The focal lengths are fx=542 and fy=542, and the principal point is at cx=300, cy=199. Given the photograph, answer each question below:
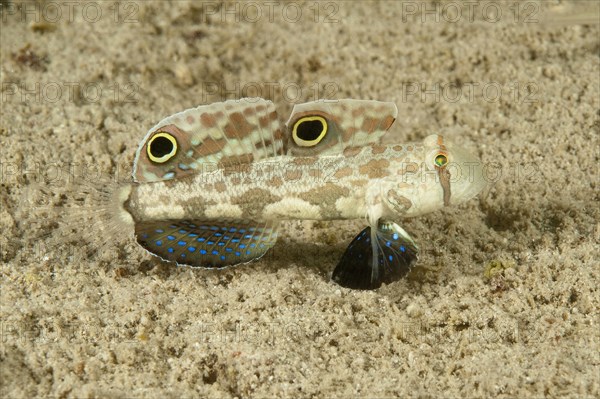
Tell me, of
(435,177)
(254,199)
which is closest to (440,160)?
(435,177)

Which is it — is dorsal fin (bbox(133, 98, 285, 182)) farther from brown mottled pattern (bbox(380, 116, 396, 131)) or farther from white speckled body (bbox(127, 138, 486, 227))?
brown mottled pattern (bbox(380, 116, 396, 131))

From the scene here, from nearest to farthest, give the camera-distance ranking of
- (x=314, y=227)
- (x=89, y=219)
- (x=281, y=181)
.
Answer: (x=281, y=181) < (x=89, y=219) < (x=314, y=227)

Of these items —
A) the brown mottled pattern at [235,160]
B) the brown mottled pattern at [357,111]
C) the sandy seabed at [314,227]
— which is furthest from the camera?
the brown mottled pattern at [235,160]

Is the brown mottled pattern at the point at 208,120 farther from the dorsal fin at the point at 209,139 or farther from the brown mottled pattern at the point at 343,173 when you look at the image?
the brown mottled pattern at the point at 343,173

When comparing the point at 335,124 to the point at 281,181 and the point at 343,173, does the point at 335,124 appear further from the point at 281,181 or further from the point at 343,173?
the point at 281,181

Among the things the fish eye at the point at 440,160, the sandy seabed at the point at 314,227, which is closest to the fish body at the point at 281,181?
the fish eye at the point at 440,160

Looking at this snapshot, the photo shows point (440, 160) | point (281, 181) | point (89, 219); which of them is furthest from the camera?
point (89, 219)

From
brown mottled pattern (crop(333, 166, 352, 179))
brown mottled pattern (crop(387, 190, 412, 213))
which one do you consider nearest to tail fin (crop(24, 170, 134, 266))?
brown mottled pattern (crop(333, 166, 352, 179))
